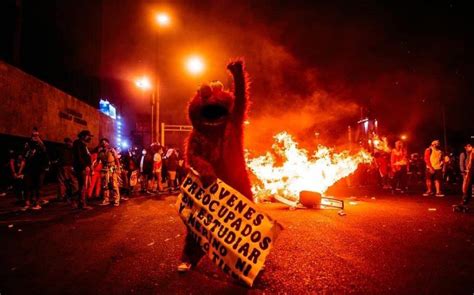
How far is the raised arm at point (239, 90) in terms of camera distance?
405 centimetres

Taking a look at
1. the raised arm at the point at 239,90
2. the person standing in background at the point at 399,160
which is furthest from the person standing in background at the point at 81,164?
the person standing in background at the point at 399,160

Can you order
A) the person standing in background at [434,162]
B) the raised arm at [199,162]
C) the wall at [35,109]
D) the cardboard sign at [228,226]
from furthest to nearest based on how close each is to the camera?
1. the wall at [35,109]
2. the person standing in background at [434,162]
3. the raised arm at [199,162]
4. the cardboard sign at [228,226]

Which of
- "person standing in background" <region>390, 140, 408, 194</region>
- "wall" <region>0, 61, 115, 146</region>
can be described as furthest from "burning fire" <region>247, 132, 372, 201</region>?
"wall" <region>0, 61, 115, 146</region>

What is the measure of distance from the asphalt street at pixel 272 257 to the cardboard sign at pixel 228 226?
1.11 feet

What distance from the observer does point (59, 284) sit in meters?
3.77

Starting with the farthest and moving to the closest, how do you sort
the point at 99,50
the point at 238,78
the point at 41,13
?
the point at 99,50, the point at 41,13, the point at 238,78

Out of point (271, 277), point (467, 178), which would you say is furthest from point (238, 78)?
point (467, 178)

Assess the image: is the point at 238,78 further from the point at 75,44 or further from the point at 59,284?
the point at 75,44

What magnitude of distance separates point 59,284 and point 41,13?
24656mm

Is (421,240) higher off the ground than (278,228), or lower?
lower

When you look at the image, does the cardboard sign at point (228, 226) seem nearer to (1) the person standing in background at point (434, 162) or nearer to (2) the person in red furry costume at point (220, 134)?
(2) the person in red furry costume at point (220, 134)

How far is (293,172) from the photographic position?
11562 millimetres

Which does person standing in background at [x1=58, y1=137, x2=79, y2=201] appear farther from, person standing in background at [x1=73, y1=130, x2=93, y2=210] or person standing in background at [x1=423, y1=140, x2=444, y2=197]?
person standing in background at [x1=423, y1=140, x2=444, y2=197]

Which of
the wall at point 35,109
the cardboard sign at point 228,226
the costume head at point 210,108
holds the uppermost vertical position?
the wall at point 35,109
